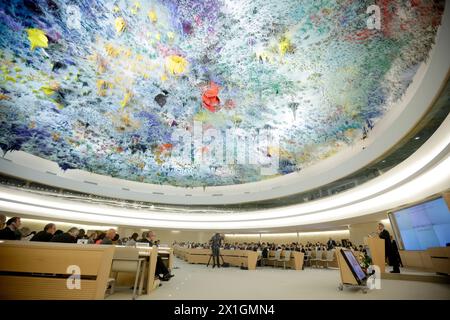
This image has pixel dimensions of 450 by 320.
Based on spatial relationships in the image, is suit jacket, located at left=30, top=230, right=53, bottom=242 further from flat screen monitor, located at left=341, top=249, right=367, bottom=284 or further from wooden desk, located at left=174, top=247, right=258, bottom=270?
wooden desk, located at left=174, top=247, right=258, bottom=270

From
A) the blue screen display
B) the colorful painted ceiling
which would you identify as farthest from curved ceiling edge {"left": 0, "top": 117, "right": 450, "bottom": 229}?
the colorful painted ceiling

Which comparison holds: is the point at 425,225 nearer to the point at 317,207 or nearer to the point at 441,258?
the point at 441,258

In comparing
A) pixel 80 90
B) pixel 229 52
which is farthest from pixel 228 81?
pixel 80 90

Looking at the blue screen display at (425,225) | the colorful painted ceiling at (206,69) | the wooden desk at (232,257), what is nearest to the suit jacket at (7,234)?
the colorful painted ceiling at (206,69)

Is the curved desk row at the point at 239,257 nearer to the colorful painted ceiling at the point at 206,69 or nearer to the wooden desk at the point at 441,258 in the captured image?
the colorful painted ceiling at the point at 206,69

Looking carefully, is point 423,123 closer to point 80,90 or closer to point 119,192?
point 80,90

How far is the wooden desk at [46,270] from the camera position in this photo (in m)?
2.53

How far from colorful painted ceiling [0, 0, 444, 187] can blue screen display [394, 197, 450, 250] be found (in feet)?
10.1

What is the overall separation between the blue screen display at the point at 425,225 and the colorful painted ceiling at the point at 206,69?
3071 mm

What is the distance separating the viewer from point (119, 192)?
15.6 m

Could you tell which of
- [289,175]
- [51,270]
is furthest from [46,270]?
[289,175]

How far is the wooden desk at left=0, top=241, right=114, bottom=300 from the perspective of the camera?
2.53 metres

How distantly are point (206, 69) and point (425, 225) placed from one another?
22.8ft

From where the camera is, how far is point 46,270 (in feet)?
8.48
